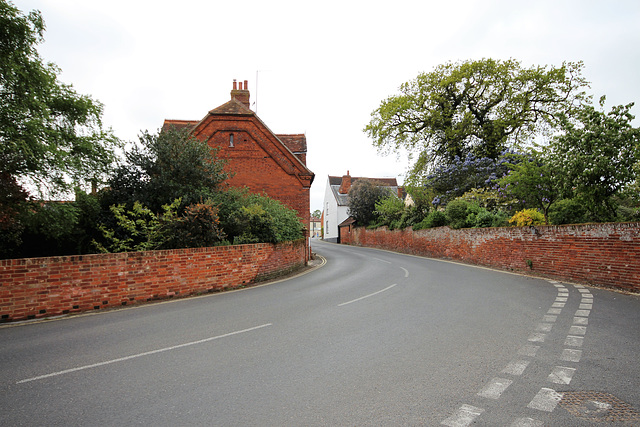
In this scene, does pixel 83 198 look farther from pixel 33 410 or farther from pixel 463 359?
pixel 463 359

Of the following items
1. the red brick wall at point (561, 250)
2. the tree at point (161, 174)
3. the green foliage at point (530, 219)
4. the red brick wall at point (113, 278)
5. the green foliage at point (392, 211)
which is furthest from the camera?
the green foliage at point (392, 211)

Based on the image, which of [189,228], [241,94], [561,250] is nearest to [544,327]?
[561,250]

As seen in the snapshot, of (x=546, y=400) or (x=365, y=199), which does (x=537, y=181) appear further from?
(x=365, y=199)

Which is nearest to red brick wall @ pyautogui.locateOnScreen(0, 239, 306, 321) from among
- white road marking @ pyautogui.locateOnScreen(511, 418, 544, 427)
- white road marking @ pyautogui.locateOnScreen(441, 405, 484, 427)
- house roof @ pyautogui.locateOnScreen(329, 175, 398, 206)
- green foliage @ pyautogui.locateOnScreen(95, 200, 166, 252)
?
green foliage @ pyautogui.locateOnScreen(95, 200, 166, 252)

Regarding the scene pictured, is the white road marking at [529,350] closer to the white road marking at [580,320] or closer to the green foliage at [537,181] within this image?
the white road marking at [580,320]

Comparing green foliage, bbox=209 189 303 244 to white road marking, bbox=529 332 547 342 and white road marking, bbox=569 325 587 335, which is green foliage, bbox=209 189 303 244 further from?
white road marking, bbox=569 325 587 335

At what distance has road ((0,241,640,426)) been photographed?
332cm

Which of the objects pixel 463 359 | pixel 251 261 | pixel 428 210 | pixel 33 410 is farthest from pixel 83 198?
pixel 428 210

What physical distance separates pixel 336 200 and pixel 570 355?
5117 centimetres

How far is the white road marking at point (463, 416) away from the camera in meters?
3.09

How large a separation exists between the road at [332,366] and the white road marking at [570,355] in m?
0.01

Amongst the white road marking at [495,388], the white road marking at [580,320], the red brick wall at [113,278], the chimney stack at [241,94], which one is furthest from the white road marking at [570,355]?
the chimney stack at [241,94]

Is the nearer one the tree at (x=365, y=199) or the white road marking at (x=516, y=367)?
the white road marking at (x=516, y=367)

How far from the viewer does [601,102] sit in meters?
12.5
